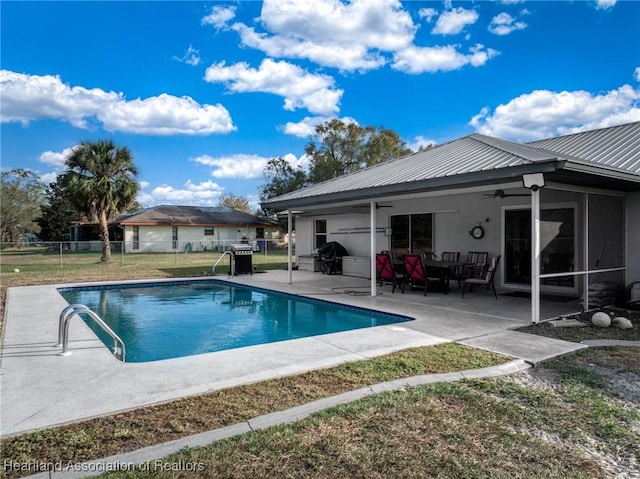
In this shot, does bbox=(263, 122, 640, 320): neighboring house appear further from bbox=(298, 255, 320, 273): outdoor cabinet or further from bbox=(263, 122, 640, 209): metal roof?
bbox=(298, 255, 320, 273): outdoor cabinet

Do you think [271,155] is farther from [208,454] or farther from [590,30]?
[208,454]

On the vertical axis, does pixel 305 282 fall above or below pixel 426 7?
below

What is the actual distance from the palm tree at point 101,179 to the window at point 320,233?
33.5ft

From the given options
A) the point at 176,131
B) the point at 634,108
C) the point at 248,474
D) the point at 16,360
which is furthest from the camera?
the point at 176,131

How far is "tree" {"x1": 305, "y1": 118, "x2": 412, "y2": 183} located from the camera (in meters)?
35.8

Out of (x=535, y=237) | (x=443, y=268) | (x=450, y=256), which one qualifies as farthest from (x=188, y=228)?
(x=535, y=237)

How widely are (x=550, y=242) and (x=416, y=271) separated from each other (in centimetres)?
312

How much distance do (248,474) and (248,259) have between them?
13411 mm

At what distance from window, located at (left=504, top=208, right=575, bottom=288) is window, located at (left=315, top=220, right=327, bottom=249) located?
26.4 feet

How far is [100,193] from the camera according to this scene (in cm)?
1962

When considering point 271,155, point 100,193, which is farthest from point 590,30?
point 271,155

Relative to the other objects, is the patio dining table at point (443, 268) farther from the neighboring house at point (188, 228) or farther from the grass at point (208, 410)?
the neighboring house at point (188, 228)

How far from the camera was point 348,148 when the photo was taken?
3622 cm

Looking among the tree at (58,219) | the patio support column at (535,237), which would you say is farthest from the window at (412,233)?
the tree at (58,219)
